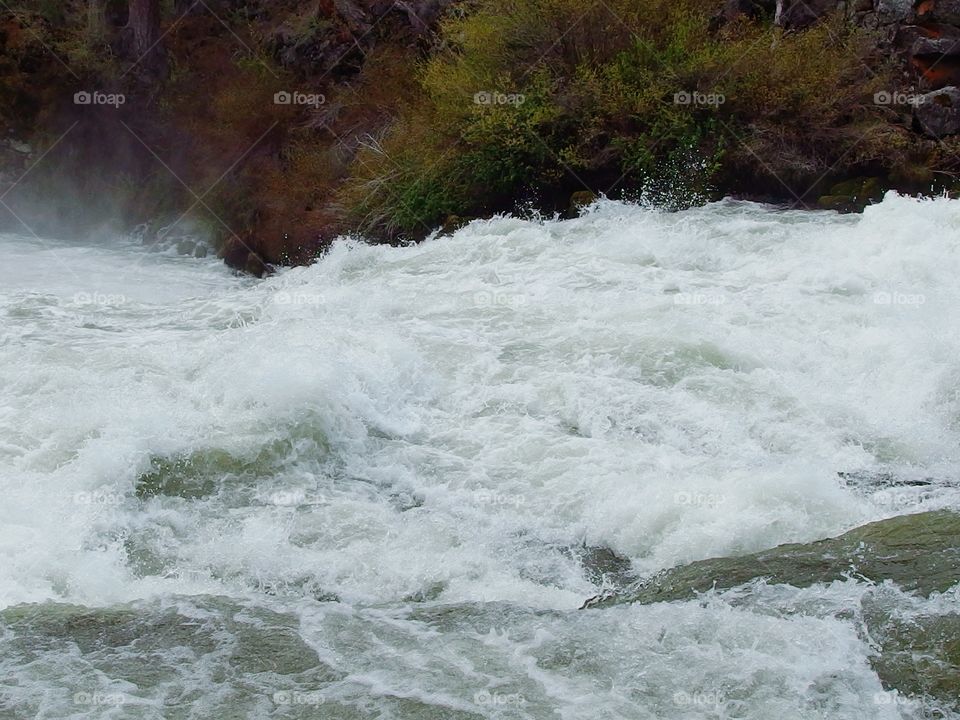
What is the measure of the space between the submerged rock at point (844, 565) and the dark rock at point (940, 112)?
8.73 m

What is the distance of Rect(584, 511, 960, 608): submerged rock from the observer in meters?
5.25

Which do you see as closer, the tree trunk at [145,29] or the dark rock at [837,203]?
the dark rock at [837,203]

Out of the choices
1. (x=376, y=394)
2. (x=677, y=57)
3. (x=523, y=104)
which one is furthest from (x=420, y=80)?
(x=376, y=394)

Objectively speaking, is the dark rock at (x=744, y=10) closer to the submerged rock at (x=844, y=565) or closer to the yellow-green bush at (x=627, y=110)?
the yellow-green bush at (x=627, y=110)

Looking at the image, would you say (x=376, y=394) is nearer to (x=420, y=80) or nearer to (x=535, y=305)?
(x=535, y=305)

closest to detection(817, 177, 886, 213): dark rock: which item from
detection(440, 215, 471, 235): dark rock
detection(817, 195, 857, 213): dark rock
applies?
detection(817, 195, 857, 213): dark rock

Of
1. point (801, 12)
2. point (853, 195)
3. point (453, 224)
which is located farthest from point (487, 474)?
point (801, 12)

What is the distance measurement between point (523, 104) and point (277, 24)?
7069 mm

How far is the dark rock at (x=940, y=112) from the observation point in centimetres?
1313

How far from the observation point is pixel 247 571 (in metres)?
5.85

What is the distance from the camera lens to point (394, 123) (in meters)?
15.6

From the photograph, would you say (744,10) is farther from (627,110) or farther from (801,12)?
(627,110)

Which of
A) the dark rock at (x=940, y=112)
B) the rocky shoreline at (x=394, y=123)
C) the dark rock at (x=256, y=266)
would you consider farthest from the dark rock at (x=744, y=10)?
the dark rock at (x=256, y=266)

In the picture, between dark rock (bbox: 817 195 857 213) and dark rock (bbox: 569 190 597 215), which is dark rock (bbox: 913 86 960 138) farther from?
dark rock (bbox: 569 190 597 215)
